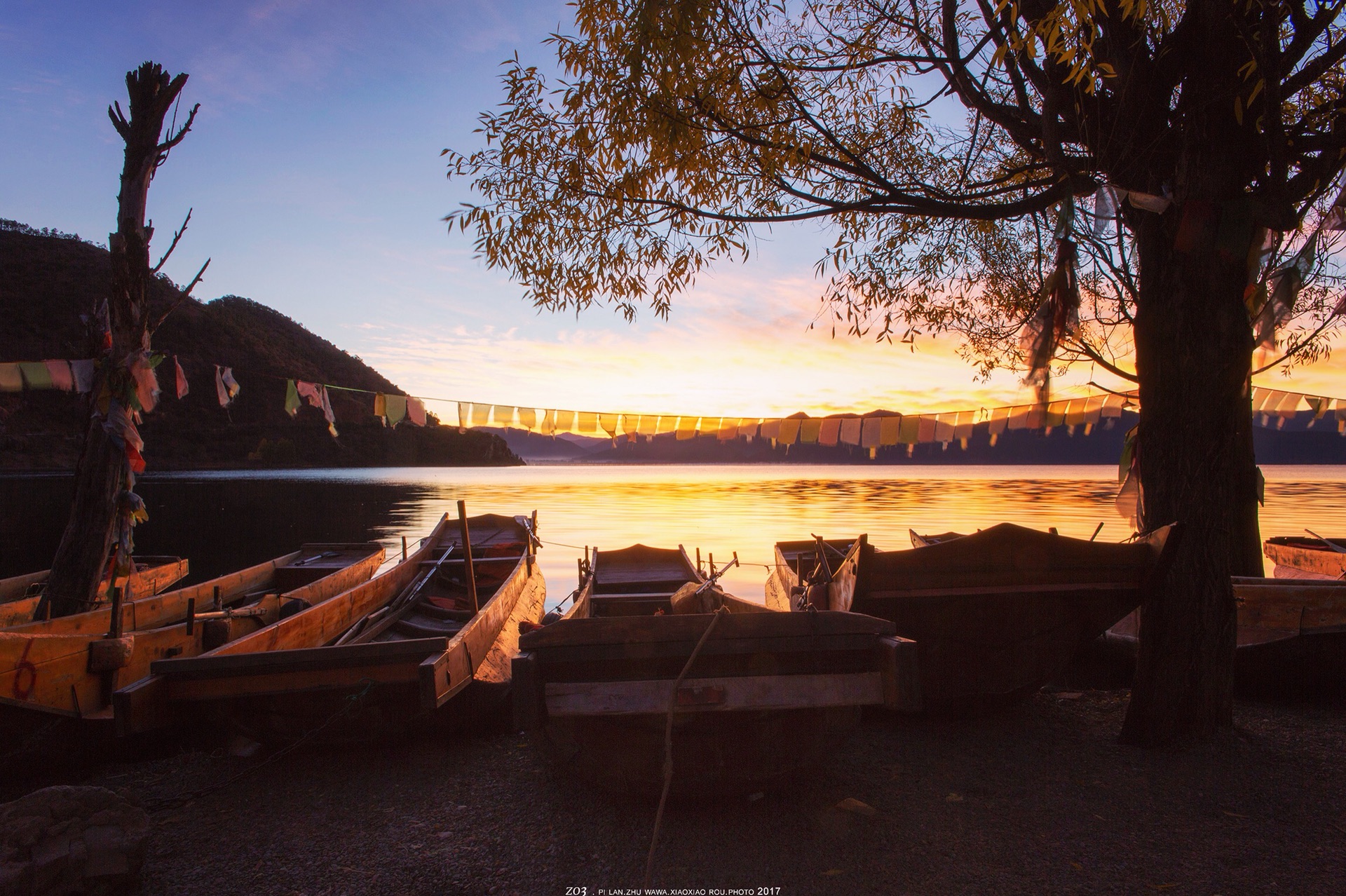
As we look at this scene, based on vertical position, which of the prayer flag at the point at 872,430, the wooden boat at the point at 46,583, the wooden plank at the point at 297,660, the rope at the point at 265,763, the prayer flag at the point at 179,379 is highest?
the prayer flag at the point at 179,379

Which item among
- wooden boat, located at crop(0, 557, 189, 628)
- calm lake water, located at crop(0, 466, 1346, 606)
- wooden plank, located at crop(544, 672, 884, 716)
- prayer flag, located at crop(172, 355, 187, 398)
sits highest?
prayer flag, located at crop(172, 355, 187, 398)

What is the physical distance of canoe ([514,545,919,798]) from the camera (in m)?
3.97

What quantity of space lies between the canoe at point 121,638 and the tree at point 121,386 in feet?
2.47

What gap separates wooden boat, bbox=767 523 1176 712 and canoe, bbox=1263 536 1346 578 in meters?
5.35

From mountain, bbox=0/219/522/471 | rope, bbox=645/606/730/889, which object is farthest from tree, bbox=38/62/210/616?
mountain, bbox=0/219/522/471

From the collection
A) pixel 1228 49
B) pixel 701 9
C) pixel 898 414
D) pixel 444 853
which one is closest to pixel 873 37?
pixel 701 9

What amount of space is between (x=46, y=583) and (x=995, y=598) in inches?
382

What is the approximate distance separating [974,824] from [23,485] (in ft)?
230

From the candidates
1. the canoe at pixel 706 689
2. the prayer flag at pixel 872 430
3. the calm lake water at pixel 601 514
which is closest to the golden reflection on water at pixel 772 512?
the calm lake water at pixel 601 514

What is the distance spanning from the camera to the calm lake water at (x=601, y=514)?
82.0ft

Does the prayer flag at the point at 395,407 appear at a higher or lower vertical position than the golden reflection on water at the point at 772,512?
higher

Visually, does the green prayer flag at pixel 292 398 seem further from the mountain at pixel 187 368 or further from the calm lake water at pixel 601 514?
the mountain at pixel 187 368

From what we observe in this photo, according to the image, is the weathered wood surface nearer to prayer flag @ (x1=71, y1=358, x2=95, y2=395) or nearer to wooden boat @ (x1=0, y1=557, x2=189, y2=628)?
wooden boat @ (x1=0, y1=557, x2=189, y2=628)

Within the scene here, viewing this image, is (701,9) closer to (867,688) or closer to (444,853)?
(867,688)
